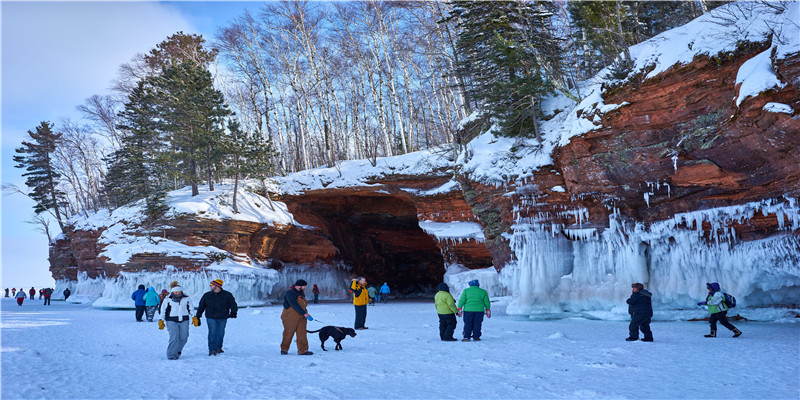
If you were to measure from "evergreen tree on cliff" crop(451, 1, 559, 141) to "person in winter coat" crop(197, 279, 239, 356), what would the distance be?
12.2 meters

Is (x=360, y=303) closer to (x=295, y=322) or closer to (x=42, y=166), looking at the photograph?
(x=295, y=322)

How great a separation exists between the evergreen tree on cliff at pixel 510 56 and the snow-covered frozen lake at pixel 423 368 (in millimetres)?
9429

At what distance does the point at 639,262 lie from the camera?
48.4 ft

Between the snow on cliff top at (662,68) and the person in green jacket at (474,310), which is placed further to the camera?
the snow on cliff top at (662,68)

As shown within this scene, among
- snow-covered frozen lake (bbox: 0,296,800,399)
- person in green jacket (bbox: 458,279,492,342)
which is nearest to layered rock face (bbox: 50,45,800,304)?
snow-covered frozen lake (bbox: 0,296,800,399)

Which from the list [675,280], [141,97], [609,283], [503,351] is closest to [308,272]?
[141,97]

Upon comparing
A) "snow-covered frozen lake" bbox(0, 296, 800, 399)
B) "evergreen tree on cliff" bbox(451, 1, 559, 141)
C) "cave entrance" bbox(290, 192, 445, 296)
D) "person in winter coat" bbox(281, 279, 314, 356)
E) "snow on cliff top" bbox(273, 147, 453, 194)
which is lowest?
"snow-covered frozen lake" bbox(0, 296, 800, 399)

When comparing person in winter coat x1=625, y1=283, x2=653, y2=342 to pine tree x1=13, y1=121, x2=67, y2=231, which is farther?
pine tree x1=13, y1=121, x2=67, y2=231

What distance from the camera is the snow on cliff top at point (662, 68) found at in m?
10.7

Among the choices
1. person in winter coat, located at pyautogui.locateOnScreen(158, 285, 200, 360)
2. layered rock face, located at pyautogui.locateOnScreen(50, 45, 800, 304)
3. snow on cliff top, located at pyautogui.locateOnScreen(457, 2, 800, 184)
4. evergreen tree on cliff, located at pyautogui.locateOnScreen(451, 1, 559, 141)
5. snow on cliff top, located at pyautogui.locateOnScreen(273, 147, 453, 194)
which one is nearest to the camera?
person in winter coat, located at pyautogui.locateOnScreen(158, 285, 200, 360)

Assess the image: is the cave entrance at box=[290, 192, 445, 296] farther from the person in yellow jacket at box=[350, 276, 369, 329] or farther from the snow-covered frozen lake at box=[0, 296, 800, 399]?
the snow-covered frozen lake at box=[0, 296, 800, 399]

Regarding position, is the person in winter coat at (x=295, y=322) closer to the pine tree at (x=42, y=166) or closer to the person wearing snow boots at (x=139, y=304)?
the person wearing snow boots at (x=139, y=304)

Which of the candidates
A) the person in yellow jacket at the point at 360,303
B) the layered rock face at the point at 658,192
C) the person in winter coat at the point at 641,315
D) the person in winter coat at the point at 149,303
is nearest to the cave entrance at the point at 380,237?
the layered rock face at the point at 658,192

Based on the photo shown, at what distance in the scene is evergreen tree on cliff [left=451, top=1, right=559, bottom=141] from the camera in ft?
55.4
